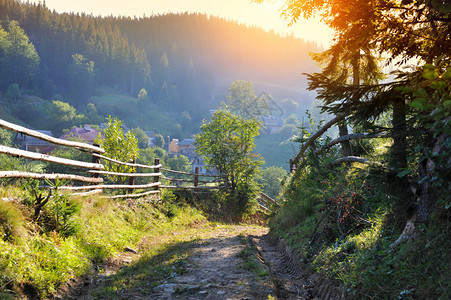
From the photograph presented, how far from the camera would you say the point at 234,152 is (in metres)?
19.8

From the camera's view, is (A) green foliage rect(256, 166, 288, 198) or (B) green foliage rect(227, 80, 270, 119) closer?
(A) green foliage rect(256, 166, 288, 198)

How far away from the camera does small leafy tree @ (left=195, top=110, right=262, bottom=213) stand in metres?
19.1

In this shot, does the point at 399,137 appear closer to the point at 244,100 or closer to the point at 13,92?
the point at 244,100

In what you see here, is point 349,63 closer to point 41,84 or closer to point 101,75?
point 41,84

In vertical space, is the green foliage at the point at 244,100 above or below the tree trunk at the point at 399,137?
above

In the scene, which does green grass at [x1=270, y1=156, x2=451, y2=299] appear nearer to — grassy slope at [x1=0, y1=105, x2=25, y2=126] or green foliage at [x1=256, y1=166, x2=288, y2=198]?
green foliage at [x1=256, y1=166, x2=288, y2=198]

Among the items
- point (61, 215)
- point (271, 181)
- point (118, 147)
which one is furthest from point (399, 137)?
point (271, 181)

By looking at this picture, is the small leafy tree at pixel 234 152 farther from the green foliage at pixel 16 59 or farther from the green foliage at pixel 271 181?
the green foliage at pixel 16 59

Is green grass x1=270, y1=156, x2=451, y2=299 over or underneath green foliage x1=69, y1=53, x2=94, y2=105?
underneath

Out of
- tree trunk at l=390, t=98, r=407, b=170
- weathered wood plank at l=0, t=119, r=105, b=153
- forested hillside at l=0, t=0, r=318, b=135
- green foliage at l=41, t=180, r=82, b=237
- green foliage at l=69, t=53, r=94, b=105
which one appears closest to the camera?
tree trunk at l=390, t=98, r=407, b=170

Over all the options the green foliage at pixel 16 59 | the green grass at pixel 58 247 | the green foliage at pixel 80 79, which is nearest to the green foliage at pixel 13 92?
the green foliage at pixel 16 59

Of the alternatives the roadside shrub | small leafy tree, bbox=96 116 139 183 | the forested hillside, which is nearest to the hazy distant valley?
the forested hillside

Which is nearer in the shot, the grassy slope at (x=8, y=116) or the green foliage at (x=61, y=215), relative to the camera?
the green foliage at (x=61, y=215)

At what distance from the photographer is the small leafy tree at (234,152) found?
19078 millimetres
